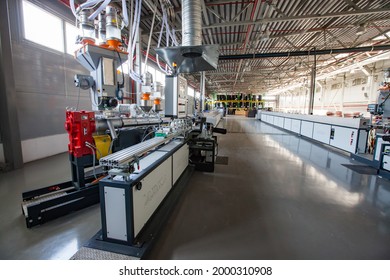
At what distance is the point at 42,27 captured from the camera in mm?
3607

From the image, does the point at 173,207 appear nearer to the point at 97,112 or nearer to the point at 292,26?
the point at 97,112

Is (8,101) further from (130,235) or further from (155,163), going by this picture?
(130,235)

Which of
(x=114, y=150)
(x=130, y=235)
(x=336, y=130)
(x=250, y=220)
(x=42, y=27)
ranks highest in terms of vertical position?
(x=42, y=27)

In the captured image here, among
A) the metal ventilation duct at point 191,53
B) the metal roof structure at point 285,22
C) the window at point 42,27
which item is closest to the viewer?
the metal ventilation duct at point 191,53

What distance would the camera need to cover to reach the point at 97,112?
2271 millimetres

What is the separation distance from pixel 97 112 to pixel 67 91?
2651mm

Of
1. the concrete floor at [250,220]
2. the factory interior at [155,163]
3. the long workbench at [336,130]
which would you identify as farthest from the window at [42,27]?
the long workbench at [336,130]

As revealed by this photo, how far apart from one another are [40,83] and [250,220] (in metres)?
4.50

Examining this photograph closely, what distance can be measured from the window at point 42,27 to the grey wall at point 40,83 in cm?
12

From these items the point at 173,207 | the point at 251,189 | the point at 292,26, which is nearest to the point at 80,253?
the point at 173,207

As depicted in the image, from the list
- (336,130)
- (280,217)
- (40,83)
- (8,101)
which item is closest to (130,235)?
(280,217)

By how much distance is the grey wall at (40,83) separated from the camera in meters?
3.21

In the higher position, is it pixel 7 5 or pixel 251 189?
pixel 7 5

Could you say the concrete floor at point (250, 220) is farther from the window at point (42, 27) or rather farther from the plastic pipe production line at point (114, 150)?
the window at point (42, 27)
